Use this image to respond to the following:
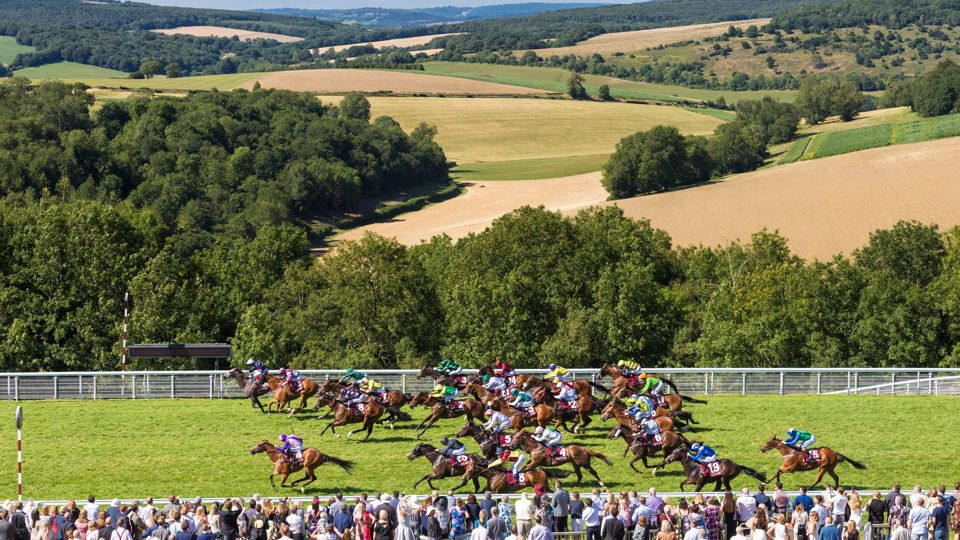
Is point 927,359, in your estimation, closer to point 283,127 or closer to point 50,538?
point 50,538

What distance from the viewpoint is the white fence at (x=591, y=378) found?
3005 centimetres

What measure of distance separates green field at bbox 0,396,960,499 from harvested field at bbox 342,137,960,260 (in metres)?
30.7

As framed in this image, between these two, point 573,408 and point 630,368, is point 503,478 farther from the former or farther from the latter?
point 630,368

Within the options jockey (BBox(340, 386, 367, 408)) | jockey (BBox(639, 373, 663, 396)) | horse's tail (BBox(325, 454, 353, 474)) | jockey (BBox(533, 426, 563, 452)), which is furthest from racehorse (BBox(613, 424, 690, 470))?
jockey (BBox(340, 386, 367, 408))

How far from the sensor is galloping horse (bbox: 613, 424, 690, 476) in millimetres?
21844

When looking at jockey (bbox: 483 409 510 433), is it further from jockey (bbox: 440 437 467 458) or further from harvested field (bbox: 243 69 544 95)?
harvested field (bbox: 243 69 544 95)

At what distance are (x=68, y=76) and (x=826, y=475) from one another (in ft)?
525

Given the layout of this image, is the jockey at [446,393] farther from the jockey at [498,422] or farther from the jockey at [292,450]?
the jockey at [292,450]

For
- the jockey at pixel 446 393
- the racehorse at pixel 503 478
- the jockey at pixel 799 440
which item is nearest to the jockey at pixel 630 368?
the jockey at pixel 446 393

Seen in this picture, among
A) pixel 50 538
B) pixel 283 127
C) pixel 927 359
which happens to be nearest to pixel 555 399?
pixel 50 538

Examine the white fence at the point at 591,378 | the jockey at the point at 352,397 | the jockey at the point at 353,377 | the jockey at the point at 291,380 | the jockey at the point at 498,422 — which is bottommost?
the white fence at the point at 591,378

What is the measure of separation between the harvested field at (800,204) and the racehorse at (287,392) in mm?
35552

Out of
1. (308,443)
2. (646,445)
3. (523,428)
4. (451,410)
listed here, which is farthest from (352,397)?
(646,445)

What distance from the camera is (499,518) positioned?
1741cm
